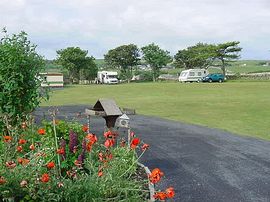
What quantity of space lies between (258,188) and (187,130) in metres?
6.69

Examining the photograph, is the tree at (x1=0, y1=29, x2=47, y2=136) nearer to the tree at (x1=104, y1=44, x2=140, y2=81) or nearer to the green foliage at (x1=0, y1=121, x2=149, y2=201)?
the green foliage at (x1=0, y1=121, x2=149, y2=201)

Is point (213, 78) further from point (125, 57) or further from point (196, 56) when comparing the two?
point (125, 57)

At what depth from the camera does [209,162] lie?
8742mm

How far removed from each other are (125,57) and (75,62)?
11299 mm

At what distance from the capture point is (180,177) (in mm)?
A: 7477

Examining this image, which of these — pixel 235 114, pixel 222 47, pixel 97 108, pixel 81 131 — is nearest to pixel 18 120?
pixel 97 108

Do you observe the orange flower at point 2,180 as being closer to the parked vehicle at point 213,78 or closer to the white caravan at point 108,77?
the parked vehicle at point 213,78

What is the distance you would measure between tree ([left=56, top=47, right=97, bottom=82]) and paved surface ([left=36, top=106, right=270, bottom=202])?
202 ft

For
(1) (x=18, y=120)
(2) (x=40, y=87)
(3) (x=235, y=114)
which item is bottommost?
(3) (x=235, y=114)

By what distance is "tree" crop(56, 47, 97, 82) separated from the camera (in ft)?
243

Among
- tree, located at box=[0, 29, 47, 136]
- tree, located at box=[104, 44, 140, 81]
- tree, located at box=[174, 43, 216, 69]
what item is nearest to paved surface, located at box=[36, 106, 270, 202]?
tree, located at box=[0, 29, 47, 136]

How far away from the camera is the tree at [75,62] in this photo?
7394 cm

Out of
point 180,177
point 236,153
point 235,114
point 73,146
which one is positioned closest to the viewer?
point 73,146

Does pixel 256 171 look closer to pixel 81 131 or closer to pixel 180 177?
pixel 180 177
